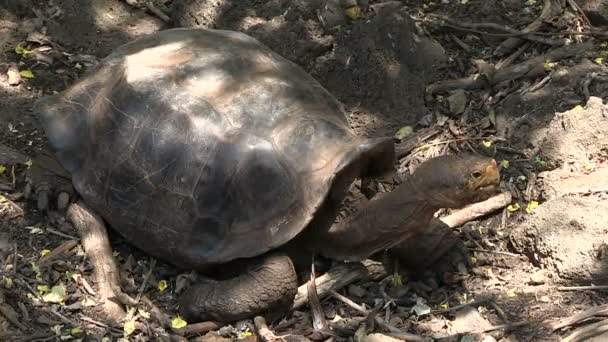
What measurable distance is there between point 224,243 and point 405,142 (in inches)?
66.3

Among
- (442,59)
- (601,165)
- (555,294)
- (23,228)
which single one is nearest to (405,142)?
(442,59)

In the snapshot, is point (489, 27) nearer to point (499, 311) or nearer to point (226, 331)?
point (499, 311)

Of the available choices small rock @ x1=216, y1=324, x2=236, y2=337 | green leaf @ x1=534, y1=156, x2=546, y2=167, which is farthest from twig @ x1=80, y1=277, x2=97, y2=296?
green leaf @ x1=534, y1=156, x2=546, y2=167

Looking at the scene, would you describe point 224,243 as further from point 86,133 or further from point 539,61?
point 539,61

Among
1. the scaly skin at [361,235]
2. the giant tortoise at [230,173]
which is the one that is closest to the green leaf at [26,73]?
the giant tortoise at [230,173]

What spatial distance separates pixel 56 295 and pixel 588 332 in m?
3.00

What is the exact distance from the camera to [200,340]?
4.55 m

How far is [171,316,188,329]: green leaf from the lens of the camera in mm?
4633

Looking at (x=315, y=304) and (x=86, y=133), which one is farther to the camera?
(x=86, y=133)

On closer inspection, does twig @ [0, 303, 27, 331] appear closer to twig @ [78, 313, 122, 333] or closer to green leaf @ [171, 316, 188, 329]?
twig @ [78, 313, 122, 333]

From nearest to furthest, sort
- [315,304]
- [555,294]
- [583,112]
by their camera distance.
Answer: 1. [555,294]
2. [315,304]
3. [583,112]

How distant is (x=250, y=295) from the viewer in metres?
4.61

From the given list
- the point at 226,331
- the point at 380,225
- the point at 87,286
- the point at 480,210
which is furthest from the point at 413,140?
the point at 87,286

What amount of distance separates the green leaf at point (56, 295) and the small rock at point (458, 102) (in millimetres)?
3023
